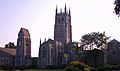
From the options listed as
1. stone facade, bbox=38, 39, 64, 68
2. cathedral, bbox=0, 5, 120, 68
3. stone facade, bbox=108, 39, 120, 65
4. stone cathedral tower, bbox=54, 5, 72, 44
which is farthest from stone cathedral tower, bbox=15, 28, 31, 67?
stone facade, bbox=108, 39, 120, 65

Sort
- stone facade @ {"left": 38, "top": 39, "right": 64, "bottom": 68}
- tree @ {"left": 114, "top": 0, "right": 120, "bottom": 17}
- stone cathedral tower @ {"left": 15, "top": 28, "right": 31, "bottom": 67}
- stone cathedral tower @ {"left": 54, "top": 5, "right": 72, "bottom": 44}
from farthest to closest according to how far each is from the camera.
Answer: stone cathedral tower @ {"left": 54, "top": 5, "right": 72, "bottom": 44}, stone cathedral tower @ {"left": 15, "top": 28, "right": 31, "bottom": 67}, stone facade @ {"left": 38, "top": 39, "right": 64, "bottom": 68}, tree @ {"left": 114, "top": 0, "right": 120, "bottom": 17}

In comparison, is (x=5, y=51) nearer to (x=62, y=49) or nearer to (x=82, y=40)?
(x=62, y=49)

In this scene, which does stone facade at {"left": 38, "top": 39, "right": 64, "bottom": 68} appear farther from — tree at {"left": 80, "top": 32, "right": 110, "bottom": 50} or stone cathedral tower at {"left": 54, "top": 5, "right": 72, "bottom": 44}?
tree at {"left": 80, "top": 32, "right": 110, "bottom": 50}

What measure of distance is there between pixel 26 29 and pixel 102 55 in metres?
42.4

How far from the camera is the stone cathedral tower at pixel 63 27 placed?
373ft

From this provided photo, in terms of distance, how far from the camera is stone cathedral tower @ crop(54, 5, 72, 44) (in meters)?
114

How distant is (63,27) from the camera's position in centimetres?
11462

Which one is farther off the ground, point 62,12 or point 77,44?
point 62,12

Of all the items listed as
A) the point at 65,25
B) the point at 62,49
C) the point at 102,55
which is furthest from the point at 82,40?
the point at 65,25

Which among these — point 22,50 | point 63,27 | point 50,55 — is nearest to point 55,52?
point 50,55

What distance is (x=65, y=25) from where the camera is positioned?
115m

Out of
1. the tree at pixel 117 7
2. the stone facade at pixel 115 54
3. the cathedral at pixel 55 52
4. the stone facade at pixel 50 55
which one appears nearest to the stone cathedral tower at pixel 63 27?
the cathedral at pixel 55 52

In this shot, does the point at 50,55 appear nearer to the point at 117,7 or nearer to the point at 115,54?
the point at 115,54

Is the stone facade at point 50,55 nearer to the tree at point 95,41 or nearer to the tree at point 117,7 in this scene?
the tree at point 95,41
